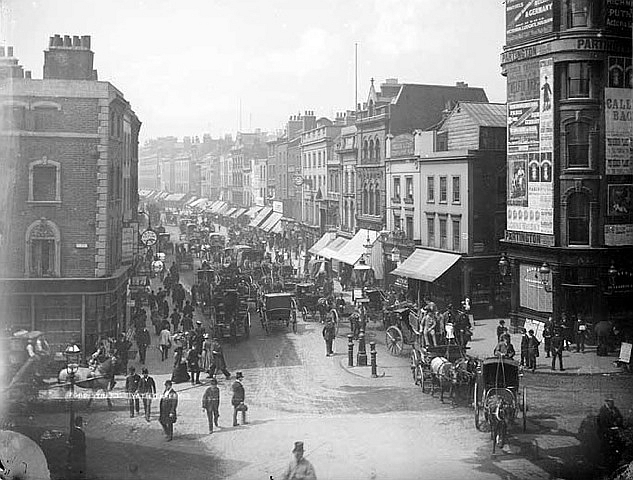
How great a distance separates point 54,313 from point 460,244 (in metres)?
4.44

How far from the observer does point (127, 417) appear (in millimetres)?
6859

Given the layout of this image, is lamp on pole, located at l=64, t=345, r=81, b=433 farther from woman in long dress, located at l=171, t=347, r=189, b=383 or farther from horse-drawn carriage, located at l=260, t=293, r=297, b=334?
horse-drawn carriage, located at l=260, t=293, r=297, b=334

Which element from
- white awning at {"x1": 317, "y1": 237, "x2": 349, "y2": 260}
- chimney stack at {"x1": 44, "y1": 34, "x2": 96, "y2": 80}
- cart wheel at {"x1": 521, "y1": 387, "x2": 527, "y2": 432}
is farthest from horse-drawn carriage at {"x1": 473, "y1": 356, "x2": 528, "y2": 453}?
chimney stack at {"x1": 44, "y1": 34, "x2": 96, "y2": 80}

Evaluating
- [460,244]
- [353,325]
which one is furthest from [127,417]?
[460,244]

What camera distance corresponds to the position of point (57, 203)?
22.4ft

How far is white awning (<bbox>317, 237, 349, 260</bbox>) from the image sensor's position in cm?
864

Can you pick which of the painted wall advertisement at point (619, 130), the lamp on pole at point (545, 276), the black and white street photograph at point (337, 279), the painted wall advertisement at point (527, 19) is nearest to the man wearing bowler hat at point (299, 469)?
the black and white street photograph at point (337, 279)

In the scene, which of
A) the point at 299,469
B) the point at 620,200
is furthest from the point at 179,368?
the point at 620,200

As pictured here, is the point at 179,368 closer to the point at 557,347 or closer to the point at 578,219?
the point at 557,347

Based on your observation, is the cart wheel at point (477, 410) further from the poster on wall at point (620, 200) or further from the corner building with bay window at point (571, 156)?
the poster on wall at point (620, 200)

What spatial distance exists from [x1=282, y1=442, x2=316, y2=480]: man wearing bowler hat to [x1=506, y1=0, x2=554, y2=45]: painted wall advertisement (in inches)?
222

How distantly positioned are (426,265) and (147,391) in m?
3.39

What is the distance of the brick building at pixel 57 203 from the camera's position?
22.0 ft

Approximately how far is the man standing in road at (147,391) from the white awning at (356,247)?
294 centimetres
